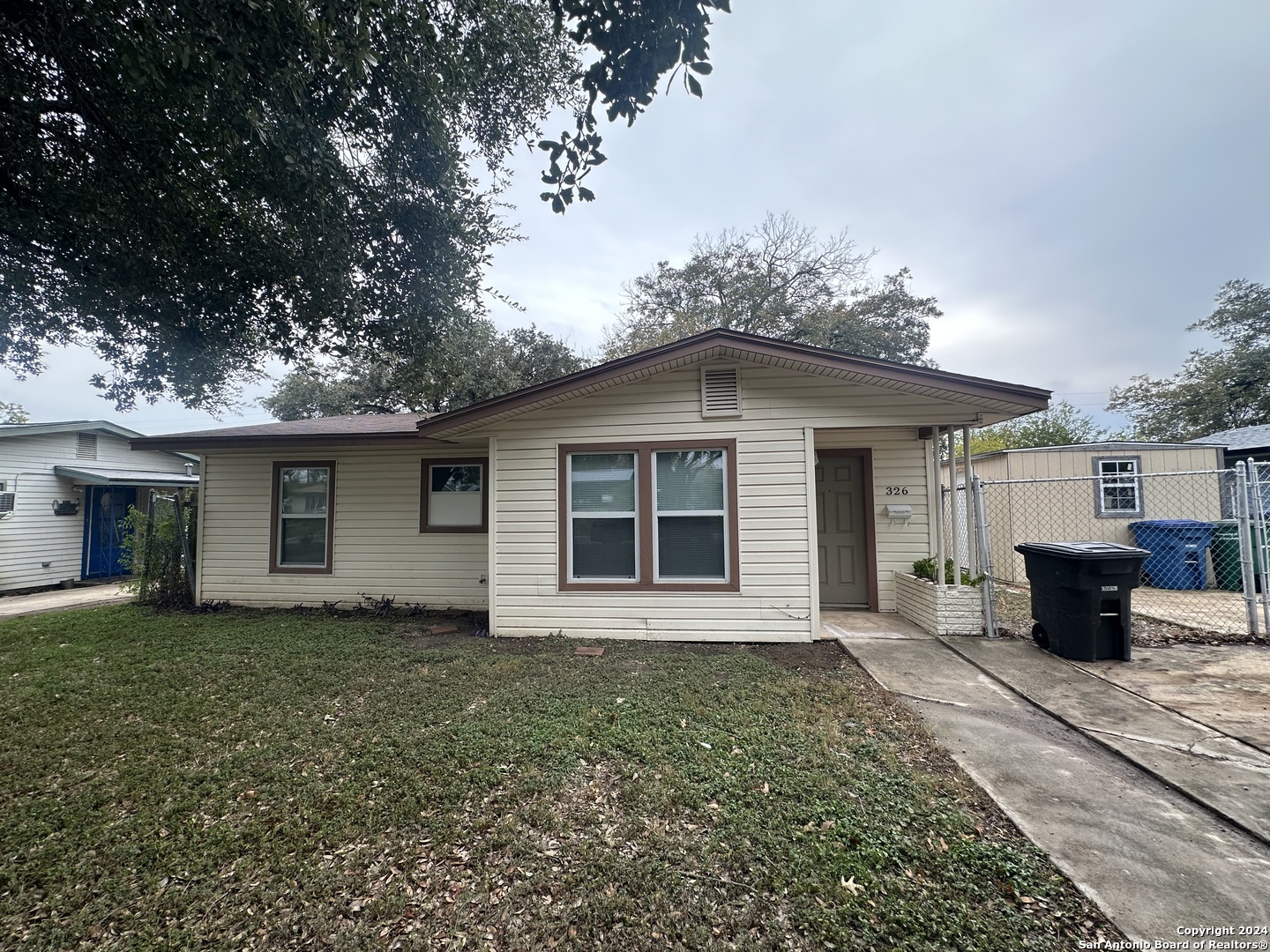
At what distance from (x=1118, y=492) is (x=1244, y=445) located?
12.4 feet

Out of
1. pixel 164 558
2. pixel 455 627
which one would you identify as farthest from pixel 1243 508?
pixel 164 558

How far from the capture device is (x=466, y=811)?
244 cm

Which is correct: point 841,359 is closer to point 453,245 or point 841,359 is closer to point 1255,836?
point 1255,836

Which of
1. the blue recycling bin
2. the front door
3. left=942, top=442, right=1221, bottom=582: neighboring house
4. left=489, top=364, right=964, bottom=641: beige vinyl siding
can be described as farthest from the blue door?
the blue recycling bin

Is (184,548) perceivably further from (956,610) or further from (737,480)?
(956,610)

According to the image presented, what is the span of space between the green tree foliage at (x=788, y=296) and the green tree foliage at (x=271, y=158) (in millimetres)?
12443

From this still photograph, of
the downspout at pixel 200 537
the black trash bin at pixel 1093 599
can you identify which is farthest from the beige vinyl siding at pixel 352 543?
the black trash bin at pixel 1093 599

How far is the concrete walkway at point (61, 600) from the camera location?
7.89 m

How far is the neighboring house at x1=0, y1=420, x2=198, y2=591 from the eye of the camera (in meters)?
9.37

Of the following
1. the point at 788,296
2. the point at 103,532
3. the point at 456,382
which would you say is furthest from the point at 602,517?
the point at 788,296

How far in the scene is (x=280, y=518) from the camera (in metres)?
7.53

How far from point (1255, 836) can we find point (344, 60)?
7.18 meters

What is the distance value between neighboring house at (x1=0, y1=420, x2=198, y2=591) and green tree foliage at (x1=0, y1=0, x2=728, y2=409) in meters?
4.06

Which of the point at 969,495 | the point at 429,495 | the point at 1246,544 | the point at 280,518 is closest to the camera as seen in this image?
the point at 1246,544
